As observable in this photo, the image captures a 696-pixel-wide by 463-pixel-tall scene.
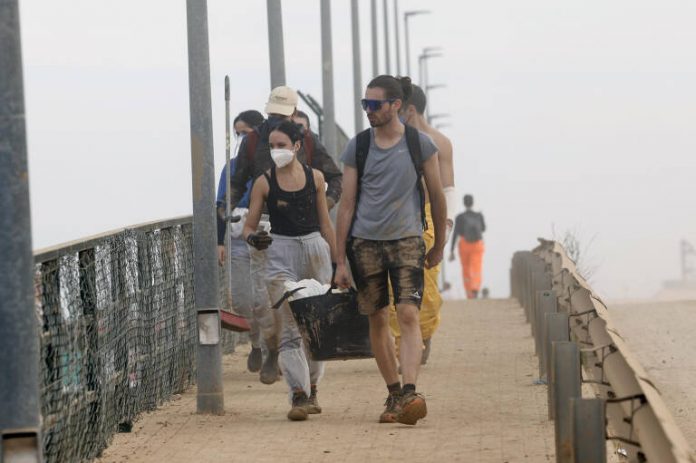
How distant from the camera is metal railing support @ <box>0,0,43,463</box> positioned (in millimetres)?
7645

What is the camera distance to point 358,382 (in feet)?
48.4

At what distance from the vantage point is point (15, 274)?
770 centimetres

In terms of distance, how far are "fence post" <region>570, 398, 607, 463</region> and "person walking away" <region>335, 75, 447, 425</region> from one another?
3.94 meters

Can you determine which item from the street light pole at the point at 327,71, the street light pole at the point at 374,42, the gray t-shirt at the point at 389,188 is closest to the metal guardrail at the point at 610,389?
the gray t-shirt at the point at 389,188

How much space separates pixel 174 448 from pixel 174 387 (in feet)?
10.5

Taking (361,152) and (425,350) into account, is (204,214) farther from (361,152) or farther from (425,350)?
(425,350)

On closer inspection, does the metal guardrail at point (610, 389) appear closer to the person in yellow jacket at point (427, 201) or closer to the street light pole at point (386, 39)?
the person in yellow jacket at point (427, 201)

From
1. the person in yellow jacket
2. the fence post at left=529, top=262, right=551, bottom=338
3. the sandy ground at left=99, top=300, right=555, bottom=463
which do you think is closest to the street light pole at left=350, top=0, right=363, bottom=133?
the fence post at left=529, top=262, right=551, bottom=338

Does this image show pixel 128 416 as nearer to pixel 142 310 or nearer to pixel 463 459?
Answer: pixel 142 310

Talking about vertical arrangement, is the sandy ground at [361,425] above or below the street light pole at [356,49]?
below

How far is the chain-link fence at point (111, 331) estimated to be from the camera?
9.54 meters

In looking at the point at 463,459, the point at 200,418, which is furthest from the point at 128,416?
the point at 463,459

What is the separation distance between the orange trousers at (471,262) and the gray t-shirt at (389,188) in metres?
19.8

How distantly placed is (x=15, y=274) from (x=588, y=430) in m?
2.24
